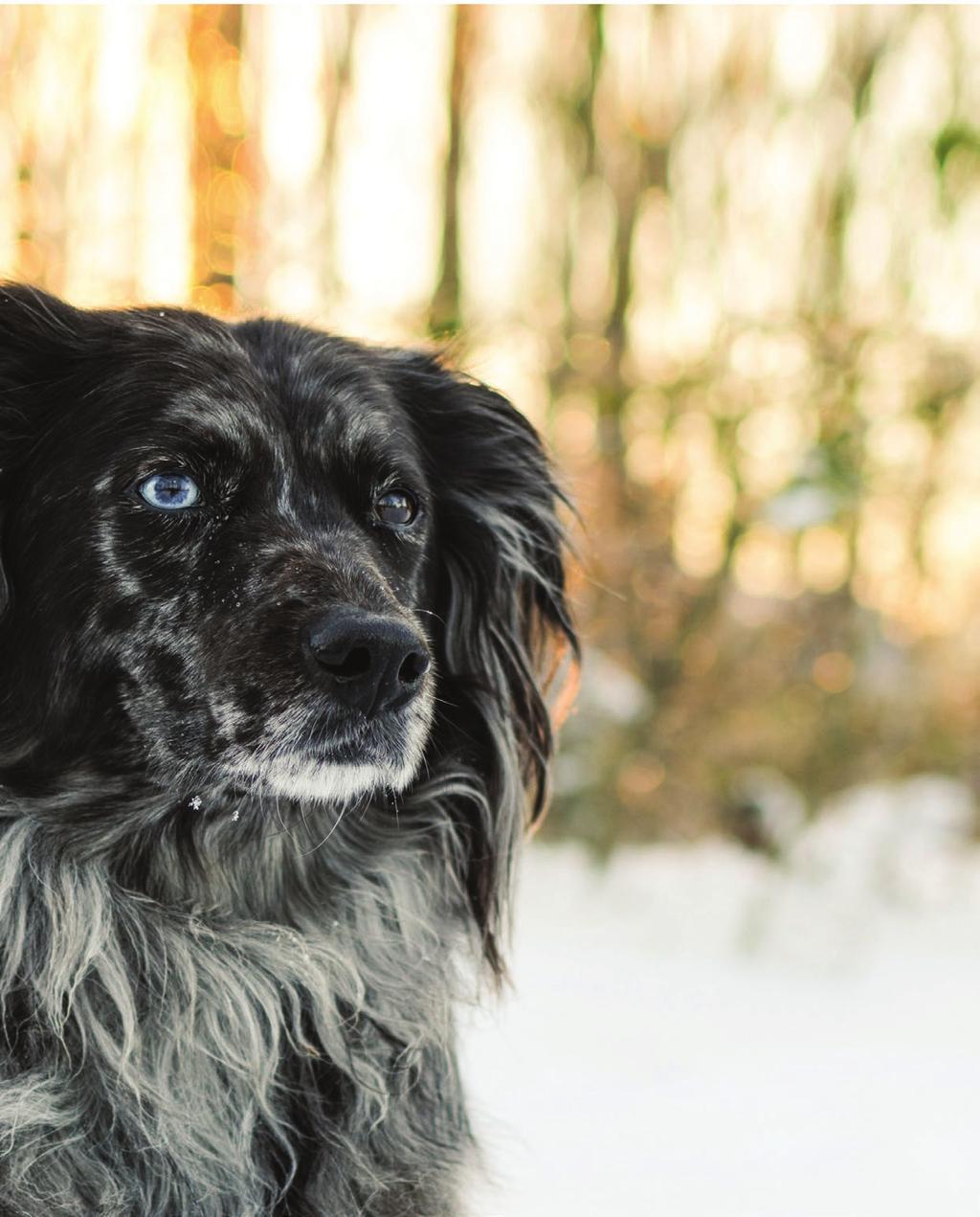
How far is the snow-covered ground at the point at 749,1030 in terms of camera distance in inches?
146

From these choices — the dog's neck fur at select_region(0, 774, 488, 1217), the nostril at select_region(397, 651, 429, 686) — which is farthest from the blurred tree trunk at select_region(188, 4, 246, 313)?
the nostril at select_region(397, 651, 429, 686)

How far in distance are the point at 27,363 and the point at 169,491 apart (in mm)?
481

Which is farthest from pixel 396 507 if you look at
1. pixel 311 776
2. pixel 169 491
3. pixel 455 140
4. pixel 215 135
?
pixel 455 140

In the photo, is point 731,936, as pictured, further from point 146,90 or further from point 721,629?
point 146,90

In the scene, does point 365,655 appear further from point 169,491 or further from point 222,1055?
point 222,1055

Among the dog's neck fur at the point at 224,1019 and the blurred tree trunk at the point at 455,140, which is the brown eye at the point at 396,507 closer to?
the dog's neck fur at the point at 224,1019

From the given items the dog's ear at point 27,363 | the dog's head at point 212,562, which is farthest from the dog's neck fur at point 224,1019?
the dog's ear at point 27,363

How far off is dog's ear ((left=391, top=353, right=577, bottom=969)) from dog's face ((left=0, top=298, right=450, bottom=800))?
0.37 metres

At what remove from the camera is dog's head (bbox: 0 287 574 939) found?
2.46 meters

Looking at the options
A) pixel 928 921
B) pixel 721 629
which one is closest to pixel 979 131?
pixel 721 629

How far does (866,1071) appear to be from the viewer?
4656 mm

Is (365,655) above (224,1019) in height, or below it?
above

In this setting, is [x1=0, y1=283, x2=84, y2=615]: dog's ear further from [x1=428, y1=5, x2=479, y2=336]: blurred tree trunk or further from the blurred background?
[x1=428, y1=5, x2=479, y2=336]: blurred tree trunk

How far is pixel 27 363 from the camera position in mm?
2846
